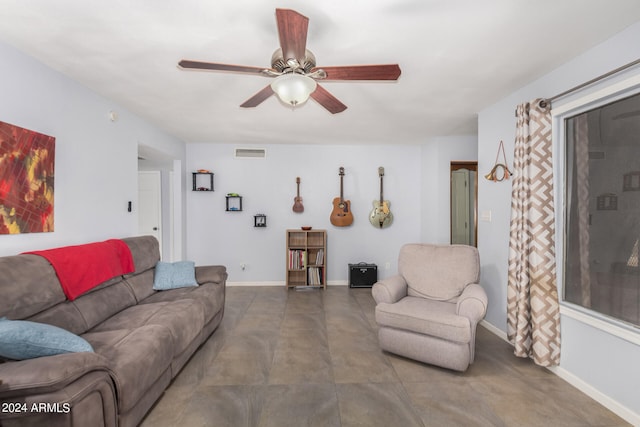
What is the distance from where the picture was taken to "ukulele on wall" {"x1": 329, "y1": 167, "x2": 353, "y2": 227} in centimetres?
476

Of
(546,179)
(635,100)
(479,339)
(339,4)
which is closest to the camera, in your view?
(339,4)

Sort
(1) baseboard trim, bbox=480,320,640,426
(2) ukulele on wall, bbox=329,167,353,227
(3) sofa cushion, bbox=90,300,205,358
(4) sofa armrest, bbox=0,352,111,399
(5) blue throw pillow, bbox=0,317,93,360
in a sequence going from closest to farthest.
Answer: (4) sofa armrest, bbox=0,352,111,399, (5) blue throw pillow, bbox=0,317,93,360, (1) baseboard trim, bbox=480,320,640,426, (3) sofa cushion, bbox=90,300,205,358, (2) ukulele on wall, bbox=329,167,353,227

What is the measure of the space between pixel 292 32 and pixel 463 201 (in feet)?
12.9

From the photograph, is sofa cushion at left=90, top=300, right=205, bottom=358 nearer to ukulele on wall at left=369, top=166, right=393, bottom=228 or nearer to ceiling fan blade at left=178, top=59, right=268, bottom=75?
ceiling fan blade at left=178, top=59, right=268, bottom=75

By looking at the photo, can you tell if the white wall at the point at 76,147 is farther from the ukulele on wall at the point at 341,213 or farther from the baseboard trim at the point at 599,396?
the baseboard trim at the point at 599,396

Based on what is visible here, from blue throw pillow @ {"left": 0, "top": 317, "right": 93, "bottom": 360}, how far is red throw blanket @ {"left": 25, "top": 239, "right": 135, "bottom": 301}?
641 millimetres

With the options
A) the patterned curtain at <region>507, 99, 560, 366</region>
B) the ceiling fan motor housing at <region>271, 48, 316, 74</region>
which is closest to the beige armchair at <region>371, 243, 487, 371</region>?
the patterned curtain at <region>507, 99, 560, 366</region>

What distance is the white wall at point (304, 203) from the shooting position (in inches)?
188

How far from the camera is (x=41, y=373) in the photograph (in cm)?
115

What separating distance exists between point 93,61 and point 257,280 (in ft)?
11.5

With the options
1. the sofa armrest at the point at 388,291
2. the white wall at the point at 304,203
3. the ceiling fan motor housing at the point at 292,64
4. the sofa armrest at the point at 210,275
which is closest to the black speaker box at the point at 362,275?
the white wall at the point at 304,203

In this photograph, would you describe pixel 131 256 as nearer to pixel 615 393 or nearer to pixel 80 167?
pixel 80 167

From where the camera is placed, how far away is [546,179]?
7.36 feet

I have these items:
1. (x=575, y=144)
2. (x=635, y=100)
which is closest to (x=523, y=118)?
(x=575, y=144)
